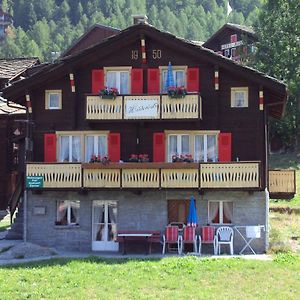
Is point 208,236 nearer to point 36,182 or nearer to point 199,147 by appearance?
point 199,147

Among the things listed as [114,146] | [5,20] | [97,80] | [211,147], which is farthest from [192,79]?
[5,20]

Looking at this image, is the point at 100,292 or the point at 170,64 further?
the point at 170,64

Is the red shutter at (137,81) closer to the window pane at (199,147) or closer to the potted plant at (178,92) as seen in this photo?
the potted plant at (178,92)

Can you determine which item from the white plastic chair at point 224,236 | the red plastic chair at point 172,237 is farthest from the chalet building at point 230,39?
the red plastic chair at point 172,237

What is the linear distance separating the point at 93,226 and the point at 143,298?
9.15m

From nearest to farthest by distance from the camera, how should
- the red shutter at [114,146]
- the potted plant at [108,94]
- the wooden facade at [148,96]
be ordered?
the potted plant at [108,94] < the wooden facade at [148,96] < the red shutter at [114,146]

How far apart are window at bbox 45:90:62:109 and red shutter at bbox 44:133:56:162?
1228 mm

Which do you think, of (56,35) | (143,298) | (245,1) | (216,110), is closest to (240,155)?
(216,110)

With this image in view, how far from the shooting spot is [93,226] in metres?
26.6

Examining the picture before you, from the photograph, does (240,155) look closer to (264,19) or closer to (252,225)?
(252,225)

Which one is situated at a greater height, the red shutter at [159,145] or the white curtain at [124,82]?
the white curtain at [124,82]

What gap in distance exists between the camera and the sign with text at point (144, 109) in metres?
Answer: 25.8

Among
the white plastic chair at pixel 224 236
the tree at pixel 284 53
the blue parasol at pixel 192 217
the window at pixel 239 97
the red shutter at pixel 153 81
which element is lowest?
the white plastic chair at pixel 224 236

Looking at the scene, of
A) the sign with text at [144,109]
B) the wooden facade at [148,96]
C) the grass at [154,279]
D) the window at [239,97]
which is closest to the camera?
the grass at [154,279]
